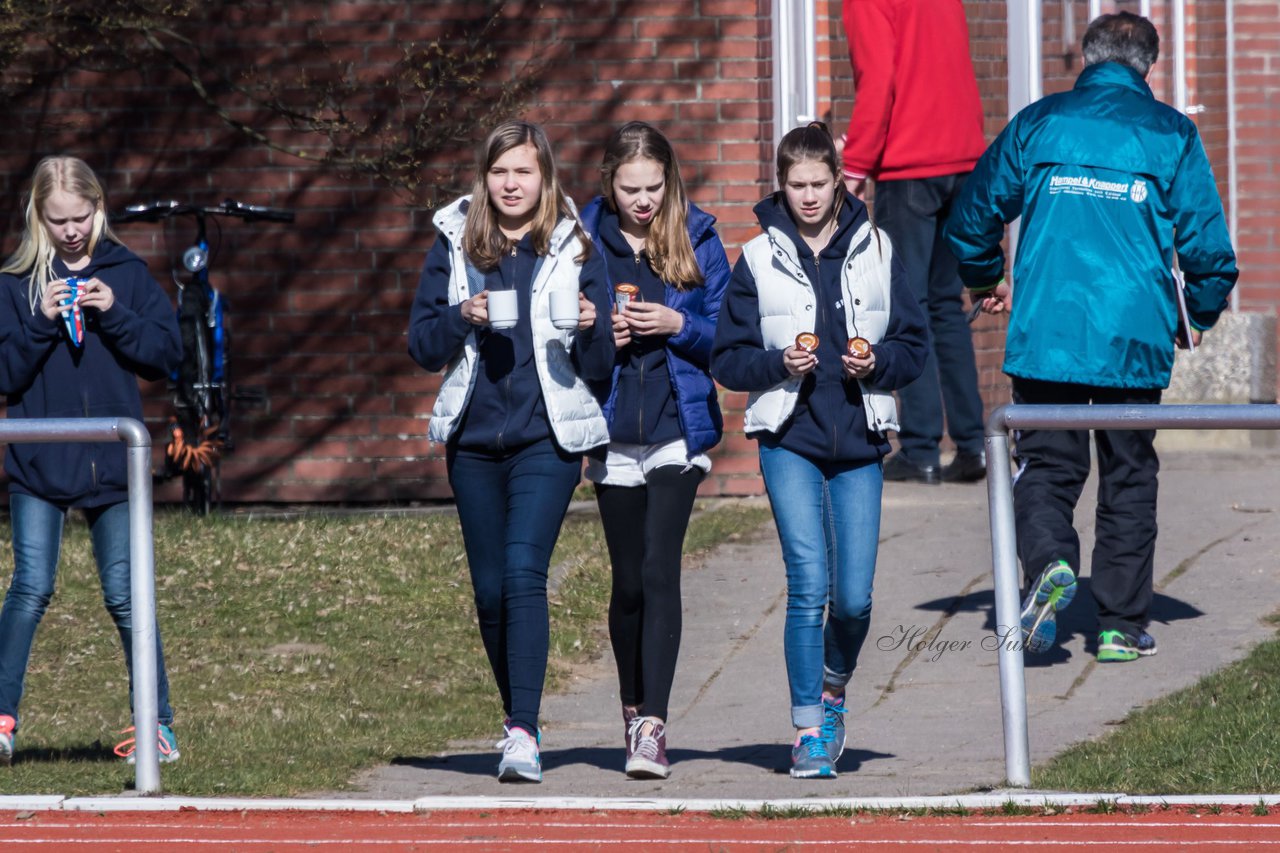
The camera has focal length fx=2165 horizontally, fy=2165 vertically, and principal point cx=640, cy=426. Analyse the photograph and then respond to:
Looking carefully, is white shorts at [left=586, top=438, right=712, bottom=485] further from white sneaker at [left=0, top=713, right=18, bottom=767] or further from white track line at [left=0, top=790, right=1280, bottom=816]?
white sneaker at [left=0, top=713, right=18, bottom=767]

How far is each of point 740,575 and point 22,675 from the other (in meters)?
3.40

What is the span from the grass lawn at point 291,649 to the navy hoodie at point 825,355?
1.67 meters

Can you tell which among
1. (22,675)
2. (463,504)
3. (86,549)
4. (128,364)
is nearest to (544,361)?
(463,504)

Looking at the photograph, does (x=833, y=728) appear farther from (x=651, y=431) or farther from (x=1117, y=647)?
(x=1117, y=647)

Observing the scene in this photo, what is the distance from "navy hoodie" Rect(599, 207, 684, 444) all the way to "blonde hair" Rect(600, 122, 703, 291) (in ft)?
0.18

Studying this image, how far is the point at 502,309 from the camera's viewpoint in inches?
226

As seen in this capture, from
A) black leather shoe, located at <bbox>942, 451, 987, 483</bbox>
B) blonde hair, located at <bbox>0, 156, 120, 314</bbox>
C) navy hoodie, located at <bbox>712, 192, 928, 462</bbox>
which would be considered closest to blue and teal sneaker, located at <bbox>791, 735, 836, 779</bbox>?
navy hoodie, located at <bbox>712, 192, 928, 462</bbox>

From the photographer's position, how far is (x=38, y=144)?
1122 centimetres

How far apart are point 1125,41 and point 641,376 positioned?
2.40 metres

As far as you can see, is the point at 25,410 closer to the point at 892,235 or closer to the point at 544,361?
the point at 544,361

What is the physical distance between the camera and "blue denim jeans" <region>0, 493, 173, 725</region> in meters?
6.38

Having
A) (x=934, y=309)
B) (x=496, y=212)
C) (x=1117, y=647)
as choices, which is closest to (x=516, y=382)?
(x=496, y=212)

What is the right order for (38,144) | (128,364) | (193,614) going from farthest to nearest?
(38,144)
(193,614)
(128,364)

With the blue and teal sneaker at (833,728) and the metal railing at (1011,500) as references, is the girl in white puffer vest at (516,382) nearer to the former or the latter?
the blue and teal sneaker at (833,728)
